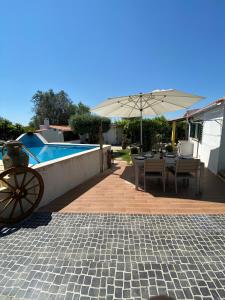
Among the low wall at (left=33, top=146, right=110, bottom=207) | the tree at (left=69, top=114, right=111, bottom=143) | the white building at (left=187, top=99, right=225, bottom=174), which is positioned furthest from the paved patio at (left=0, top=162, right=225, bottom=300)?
the tree at (left=69, top=114, right=111, bottom=143)

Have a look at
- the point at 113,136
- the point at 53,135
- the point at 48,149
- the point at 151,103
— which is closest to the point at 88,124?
the point at 53,135

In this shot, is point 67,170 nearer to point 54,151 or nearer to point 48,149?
point 54,151

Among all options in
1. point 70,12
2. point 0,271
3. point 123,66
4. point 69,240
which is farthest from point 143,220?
point 123,66

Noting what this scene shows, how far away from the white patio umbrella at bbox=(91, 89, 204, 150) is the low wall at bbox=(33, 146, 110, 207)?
7.05ft

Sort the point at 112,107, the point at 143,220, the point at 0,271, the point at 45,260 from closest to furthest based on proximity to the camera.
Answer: the point at 0,271, the point at 45,260, the point at 143,220, the point at 112,107

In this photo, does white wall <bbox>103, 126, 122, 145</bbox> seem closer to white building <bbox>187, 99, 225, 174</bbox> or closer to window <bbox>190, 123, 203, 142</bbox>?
window <bbox>190, 123, 203, 142</bbox>

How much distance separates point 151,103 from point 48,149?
10.2 m

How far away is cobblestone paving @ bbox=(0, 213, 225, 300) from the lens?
84.7 inches

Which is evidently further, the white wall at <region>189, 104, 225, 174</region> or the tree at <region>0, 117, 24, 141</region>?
the tree at <region>0, 117, 24, 141</region>

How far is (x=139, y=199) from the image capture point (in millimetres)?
4934

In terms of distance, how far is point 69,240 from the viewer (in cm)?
314

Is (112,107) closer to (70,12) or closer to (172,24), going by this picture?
(70,12)

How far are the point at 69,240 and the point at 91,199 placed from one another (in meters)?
1.94

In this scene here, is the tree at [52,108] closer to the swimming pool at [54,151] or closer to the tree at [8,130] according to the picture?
the tree at [8,130]
